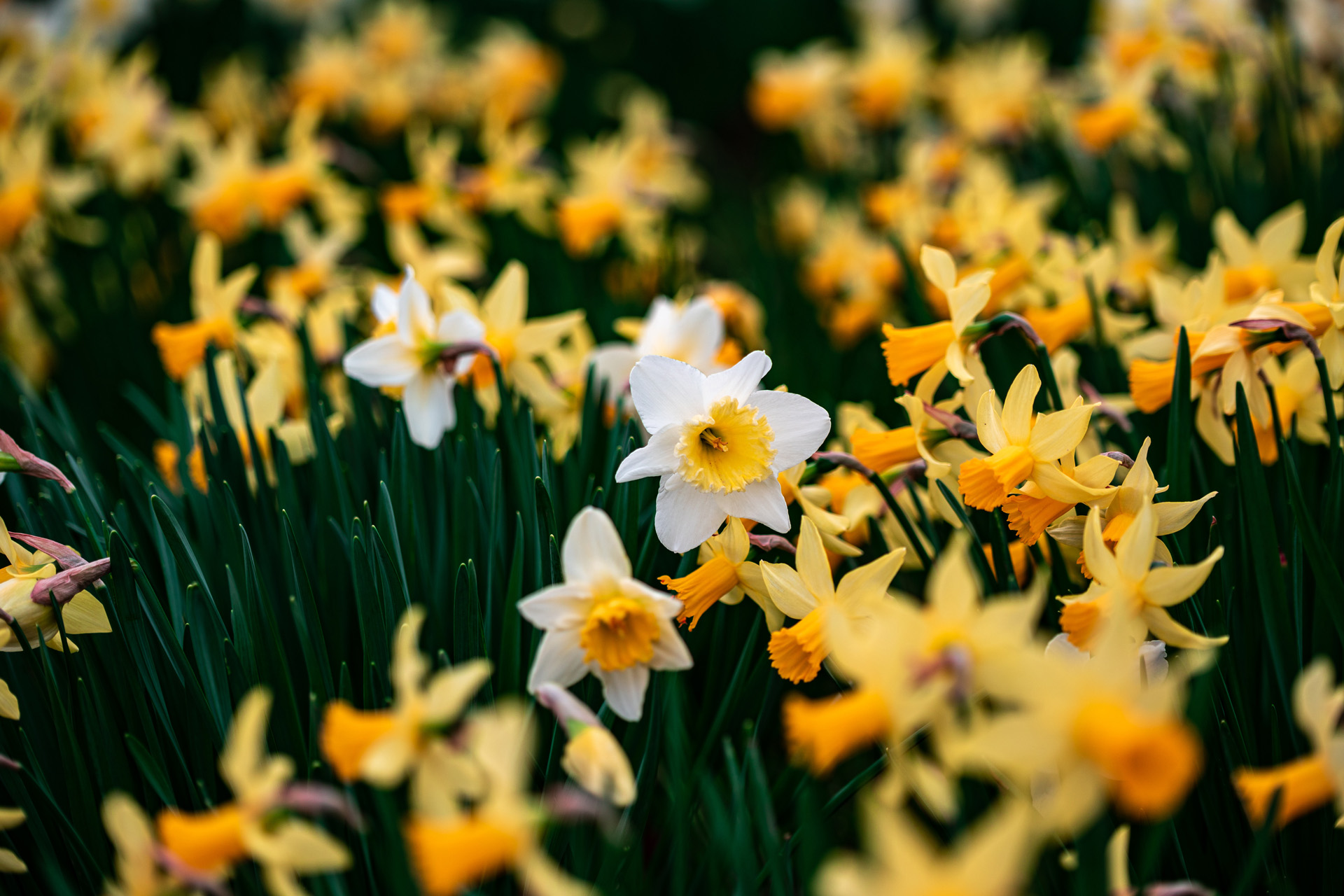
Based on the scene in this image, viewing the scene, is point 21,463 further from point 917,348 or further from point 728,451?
point 917,348

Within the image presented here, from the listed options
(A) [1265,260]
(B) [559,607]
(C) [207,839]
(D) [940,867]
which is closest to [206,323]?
(B) [559,607]

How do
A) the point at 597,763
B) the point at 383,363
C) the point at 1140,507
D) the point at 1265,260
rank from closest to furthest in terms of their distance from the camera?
1. the point at 597,763
2. the point at 1140,507
3. the point at 383,363
4. the point at 1265,260

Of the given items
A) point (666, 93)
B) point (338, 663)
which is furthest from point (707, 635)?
point (666, 93)

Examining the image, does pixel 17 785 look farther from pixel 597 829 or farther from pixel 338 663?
pixel 597 829

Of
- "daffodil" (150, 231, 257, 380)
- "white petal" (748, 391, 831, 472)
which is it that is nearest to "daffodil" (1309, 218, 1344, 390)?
"white petal" (748, 391, 831, 472)

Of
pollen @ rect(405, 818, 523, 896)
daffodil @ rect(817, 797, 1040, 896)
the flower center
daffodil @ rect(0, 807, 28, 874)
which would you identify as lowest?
daffodil @ rect(0, 807, 28, 874)

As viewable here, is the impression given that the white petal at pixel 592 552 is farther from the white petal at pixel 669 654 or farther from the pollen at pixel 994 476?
the pollen at pixel 994 476

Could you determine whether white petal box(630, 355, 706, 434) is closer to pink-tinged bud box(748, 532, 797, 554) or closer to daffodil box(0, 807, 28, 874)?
pink-tinged bud box(748, 532, 797, 554)
